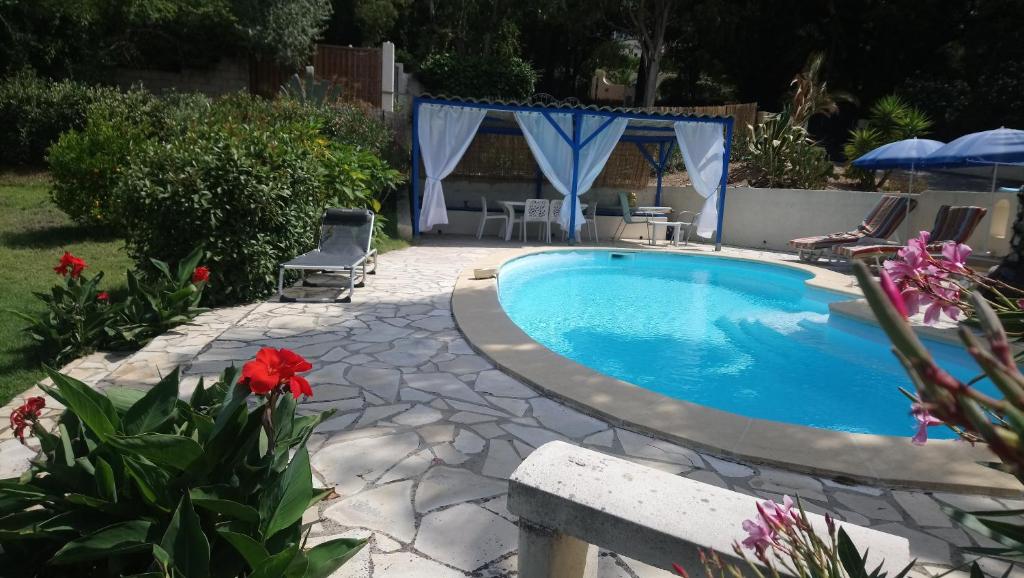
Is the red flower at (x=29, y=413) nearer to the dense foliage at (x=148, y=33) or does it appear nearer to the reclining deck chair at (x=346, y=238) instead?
the reclining deck chair at (x=346, y=238)

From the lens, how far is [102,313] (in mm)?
4340

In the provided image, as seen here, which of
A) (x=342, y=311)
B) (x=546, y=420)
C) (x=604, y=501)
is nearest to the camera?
(x=604, y=501)

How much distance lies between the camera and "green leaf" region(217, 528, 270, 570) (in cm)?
161

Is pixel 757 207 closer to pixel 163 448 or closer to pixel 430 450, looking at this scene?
pixel 430 450

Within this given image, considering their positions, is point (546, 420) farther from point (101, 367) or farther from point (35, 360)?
point (35, 360)

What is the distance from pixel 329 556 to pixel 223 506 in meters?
0.37

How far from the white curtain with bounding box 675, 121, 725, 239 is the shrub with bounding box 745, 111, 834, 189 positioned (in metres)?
2.88

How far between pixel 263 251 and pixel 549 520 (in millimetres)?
4938

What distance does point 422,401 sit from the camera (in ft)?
11.9

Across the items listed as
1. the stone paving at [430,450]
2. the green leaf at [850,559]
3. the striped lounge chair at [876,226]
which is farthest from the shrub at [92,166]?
the striped lounge chair at [876,226]

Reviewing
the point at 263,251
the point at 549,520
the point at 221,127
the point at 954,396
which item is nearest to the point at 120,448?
the point at 549,520

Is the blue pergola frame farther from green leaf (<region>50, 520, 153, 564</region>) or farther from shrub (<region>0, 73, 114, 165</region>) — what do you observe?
green leaf (<region>50, 520, 153, 564</region>)

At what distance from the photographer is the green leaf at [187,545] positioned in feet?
5.14

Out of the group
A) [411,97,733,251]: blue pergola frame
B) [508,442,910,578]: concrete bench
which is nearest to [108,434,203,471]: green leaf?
[508,442,910,578]: concrete bench
